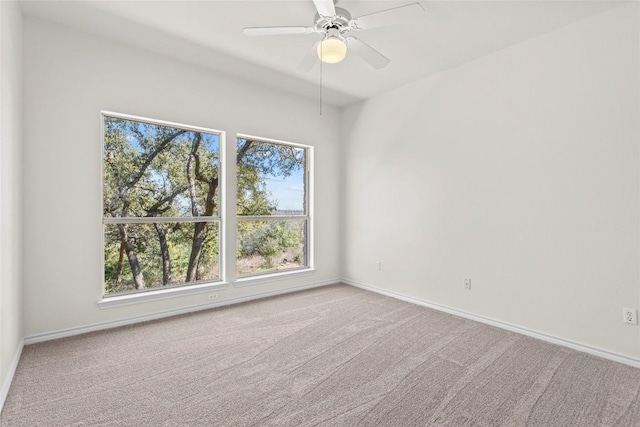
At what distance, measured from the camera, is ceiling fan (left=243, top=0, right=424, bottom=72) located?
82.3 inches

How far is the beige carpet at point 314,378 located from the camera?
5.83 feet

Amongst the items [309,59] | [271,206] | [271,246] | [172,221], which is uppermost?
[309,59]

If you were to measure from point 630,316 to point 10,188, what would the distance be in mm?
4593

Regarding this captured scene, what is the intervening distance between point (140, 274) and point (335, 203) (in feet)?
9.13

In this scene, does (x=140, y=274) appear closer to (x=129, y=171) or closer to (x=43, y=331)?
(x=43, y=331)

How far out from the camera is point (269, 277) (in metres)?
4.12

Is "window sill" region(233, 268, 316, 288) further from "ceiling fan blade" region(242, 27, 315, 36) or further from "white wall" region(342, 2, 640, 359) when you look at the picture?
"ceiling fan blade" region(242, 27, 315, 36)

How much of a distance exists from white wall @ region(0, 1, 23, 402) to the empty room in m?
0.04

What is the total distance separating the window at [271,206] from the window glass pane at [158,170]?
0.42 meters

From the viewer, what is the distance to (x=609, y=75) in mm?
2469

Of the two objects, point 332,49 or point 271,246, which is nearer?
point 332,49

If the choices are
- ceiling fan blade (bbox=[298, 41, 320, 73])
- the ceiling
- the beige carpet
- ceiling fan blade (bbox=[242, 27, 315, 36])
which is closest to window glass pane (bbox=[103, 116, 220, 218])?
the ceiling

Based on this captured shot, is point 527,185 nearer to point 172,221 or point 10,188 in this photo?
point 172,221

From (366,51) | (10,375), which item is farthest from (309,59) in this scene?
(10,375)
